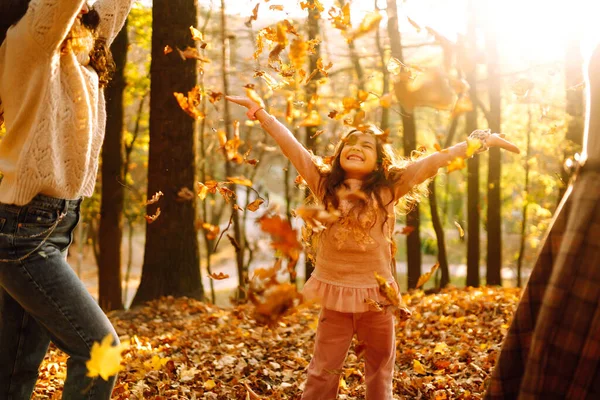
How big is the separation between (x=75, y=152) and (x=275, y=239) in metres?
0.97

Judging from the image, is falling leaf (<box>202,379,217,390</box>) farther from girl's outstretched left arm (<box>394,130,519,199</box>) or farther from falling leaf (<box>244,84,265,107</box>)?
falling leaf (<box>244,84,265,107</box>)

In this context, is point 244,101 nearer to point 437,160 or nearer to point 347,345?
point 437,160

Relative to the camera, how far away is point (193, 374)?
504cm

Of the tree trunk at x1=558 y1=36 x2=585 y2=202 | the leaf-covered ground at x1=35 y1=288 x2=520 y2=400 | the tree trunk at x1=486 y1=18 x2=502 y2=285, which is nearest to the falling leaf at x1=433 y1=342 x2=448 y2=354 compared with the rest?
the leaf-covered ground at x1=35 y1=288 x2=520 y2=400

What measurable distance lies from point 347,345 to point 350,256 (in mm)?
529

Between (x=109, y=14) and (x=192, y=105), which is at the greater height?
(x=109, y=14)

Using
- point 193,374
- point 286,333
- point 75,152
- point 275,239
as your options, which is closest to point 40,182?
point 75,152

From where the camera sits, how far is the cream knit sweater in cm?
235

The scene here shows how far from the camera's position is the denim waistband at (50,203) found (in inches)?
96.8

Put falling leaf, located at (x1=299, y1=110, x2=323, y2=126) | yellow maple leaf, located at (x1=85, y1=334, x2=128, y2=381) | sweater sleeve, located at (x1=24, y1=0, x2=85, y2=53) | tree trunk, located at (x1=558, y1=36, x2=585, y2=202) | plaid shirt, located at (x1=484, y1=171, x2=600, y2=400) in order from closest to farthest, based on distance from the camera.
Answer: plaid shirt, located at (x1=484, y1=171, x2=600, y2=400), sweater sleeve, located at (x1=24, y1=0, x2=85, y2=53), yellow maple leaf, located at (x1=85, y1=334, x2=128, y2=381), falling leaf, located at (x1=299, y1=110, x2=323, y2=126), tree trunk, located at (x1=558, y1=36, x2=585, y2=202)

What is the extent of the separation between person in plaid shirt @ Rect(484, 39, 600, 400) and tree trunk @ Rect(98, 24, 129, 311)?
864cm

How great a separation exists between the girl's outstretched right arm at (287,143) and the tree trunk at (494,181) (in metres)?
9.32

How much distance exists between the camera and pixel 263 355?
18.6 ft

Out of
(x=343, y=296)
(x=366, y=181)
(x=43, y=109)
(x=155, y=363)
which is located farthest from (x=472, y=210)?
(x=43, y=109)
